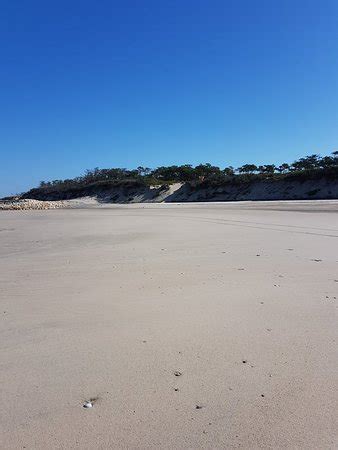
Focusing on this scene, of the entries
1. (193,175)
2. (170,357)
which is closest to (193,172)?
(193,175)

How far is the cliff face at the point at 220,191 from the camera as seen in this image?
34.2 m

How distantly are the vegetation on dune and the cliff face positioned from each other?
45 centimetres

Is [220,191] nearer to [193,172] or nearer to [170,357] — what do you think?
[193,172]

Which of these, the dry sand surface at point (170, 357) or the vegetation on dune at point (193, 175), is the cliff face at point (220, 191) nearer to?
the vegetation on dune at point (193, 175)

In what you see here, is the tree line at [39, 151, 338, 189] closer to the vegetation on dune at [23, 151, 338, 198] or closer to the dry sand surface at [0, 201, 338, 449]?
the vegetation on dune at [23, 151, 338, 198]

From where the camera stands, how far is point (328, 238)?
783 centimetres

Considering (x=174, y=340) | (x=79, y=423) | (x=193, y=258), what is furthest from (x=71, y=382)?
(x=193, y=258)

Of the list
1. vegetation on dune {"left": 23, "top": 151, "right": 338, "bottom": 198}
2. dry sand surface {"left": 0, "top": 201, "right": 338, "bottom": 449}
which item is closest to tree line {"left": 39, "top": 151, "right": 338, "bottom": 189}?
vegetation on dune {"left": 23, "top": 151, "right": 338, "bottom": 198}

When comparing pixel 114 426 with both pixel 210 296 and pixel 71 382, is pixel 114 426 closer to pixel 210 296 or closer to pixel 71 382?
pixel 71 382

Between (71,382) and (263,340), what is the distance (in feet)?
4.64

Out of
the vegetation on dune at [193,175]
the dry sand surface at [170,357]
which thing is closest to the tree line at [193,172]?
the vegetation on dune at [193,175]

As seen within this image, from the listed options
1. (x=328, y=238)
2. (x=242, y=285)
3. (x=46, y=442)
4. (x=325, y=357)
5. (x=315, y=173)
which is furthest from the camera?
(x=315, y=173)

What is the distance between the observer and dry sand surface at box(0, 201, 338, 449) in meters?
1.85

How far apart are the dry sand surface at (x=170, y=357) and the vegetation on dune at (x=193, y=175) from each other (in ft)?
111
